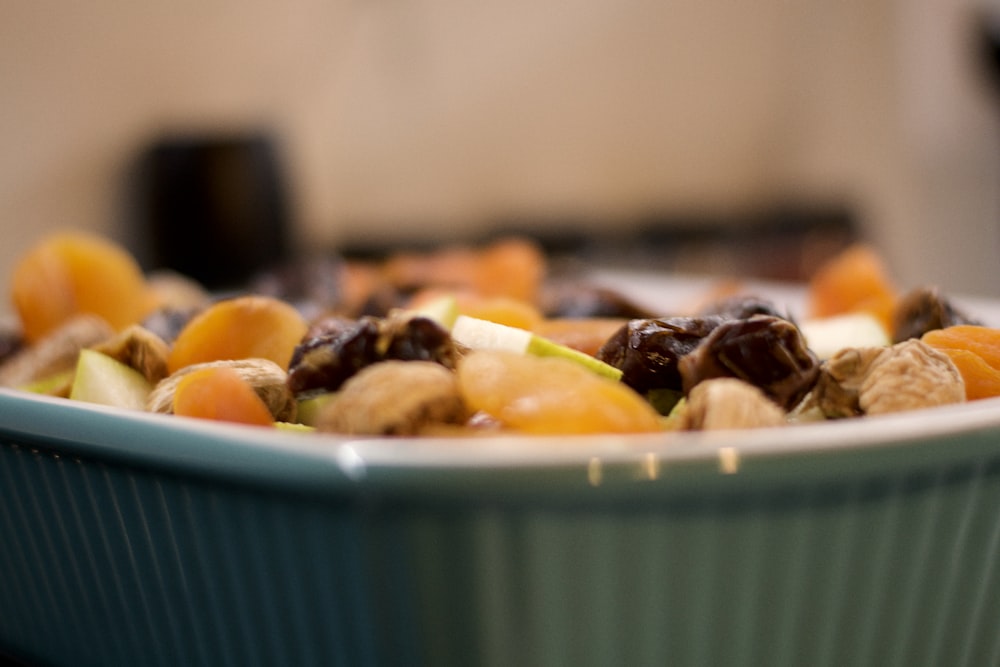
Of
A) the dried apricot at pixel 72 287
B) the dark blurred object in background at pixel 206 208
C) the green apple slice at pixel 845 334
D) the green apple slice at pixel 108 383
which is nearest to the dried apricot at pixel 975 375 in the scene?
the green apple slice at pixel 845 334

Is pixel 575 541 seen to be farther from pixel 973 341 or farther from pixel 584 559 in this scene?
pixel 973 341

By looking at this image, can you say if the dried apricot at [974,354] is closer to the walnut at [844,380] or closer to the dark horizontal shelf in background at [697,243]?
the walnut at [844,380]

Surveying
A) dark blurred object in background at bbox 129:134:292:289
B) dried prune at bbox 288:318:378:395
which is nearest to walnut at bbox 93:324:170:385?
dried prune at bbox 288:318:378:395

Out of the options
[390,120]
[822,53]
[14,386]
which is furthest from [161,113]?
[822,53]

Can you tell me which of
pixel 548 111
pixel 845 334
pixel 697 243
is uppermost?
pixel 845 334

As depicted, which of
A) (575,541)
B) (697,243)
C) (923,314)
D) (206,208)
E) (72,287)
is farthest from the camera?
(697,243)

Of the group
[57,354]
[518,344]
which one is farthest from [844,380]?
[57,354]
